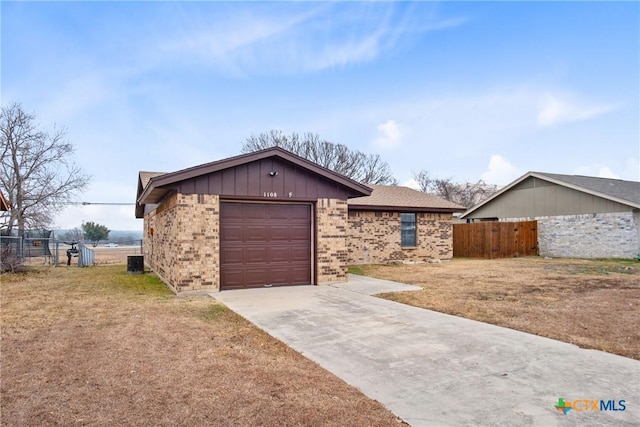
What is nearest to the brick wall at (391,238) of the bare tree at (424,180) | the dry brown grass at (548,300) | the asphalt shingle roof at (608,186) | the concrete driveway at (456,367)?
the dry brown grass at (548,300)

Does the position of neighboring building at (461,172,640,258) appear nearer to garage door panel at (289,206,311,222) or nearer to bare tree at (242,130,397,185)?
bare tree at (242,130,397,185)

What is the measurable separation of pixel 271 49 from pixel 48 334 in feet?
38.6

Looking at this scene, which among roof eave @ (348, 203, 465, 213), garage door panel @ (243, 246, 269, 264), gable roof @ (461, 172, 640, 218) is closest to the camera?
garage door panel @ (243, 246, 269, 264)

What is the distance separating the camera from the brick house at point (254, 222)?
963 centimetres

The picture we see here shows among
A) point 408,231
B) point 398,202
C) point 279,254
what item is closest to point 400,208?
point 398,202

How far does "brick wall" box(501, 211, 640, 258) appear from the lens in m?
19.2

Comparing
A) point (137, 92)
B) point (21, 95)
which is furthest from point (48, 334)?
point (21, 95)

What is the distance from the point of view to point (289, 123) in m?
35.8

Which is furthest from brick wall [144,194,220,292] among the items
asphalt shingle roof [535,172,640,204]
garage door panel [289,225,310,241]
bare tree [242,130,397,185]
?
bare tree [242,130,397,185]

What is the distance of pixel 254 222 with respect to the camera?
1049 centimetres

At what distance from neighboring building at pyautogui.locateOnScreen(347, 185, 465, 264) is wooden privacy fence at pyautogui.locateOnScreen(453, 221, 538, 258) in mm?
2954

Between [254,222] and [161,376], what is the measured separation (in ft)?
21.5

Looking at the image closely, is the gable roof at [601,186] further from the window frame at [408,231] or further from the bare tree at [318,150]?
the bare tree at [318,150]

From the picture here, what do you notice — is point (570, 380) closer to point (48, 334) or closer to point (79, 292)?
point (48, 334)
